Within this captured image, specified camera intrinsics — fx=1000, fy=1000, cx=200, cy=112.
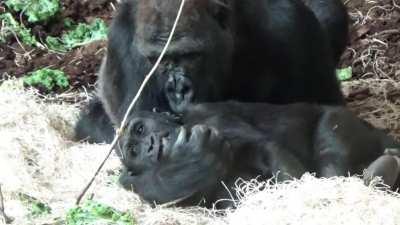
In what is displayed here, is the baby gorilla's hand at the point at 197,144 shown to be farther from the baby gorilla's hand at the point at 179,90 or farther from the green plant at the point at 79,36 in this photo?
the green plant at the point at 79,36

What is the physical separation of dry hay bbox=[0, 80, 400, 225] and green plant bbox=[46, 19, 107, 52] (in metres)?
1.20

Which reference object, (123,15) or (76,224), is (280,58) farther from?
(76,224)

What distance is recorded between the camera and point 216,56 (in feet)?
15.3

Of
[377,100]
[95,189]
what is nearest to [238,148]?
[95,189]

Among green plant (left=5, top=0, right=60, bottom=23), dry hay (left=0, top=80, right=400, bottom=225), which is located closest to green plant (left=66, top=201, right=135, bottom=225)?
dry hay (left=0, top=80, right=400, bottom=225)

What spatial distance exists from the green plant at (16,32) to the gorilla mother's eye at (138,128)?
2976 millimetres

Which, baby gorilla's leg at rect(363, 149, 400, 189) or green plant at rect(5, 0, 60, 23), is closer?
baby gorilla's leg at rect(363, 149, 400, 189)

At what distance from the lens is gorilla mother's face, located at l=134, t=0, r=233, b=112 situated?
14.9 feet

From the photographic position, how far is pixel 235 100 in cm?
488

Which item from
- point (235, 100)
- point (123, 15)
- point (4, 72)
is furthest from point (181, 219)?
point (4, 72)

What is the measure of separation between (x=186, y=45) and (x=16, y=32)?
2.93 meters

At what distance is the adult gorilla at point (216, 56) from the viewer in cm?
458

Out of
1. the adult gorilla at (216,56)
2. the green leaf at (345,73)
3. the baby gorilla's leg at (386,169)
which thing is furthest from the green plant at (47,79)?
the baby gorilla's leg at (386,169)

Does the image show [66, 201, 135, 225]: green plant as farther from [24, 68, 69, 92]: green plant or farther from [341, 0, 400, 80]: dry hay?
[341, 0, 400, 80]: dry hay
